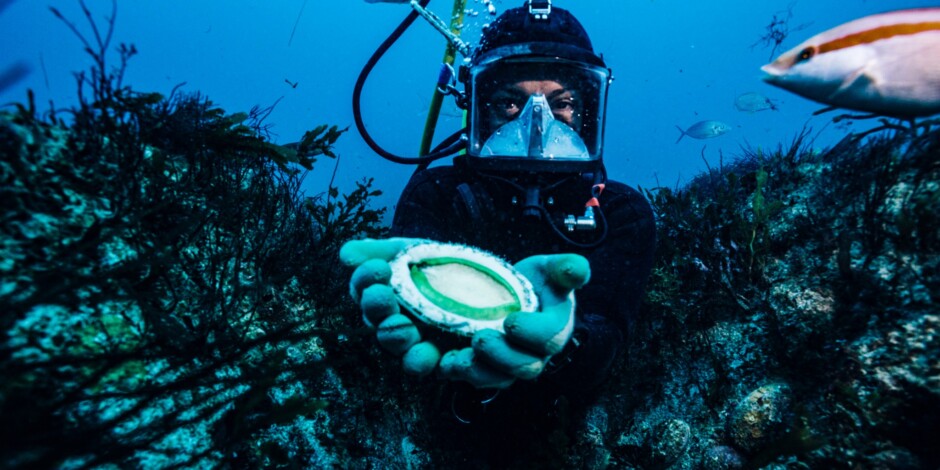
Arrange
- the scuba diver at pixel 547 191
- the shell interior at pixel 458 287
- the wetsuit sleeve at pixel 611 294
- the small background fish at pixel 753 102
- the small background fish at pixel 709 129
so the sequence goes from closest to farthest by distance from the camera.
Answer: the shell interior at pixel 458 287
the wetsuit sleeve at pixel 611 294
the scuba diver at pixel 547 191
the small background fish at pixel 753 102
the small background fish at pixel 709 129

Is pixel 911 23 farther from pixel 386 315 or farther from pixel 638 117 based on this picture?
pixel 638 117

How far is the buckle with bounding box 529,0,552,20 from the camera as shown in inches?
140

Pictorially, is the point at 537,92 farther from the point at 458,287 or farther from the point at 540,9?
the point at 458,287

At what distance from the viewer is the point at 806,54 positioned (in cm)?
190

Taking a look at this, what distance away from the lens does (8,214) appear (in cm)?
158

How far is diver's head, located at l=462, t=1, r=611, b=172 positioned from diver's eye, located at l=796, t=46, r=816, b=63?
1289mm

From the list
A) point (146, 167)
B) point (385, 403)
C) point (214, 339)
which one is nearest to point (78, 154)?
point (146, 167)

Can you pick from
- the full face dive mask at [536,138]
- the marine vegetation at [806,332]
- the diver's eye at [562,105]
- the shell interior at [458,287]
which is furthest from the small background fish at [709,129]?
the shell interior at [458,287]

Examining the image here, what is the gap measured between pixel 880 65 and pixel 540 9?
8.39ft

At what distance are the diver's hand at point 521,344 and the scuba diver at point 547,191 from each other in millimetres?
701

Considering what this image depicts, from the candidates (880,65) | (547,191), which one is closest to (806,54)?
(880,65)

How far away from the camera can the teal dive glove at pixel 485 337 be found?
4.82ft

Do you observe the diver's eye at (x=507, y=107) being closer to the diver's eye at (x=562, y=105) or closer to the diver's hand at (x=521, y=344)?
the diver's eye at (x=562, y=105)

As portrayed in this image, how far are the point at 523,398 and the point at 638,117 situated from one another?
3504 inches
